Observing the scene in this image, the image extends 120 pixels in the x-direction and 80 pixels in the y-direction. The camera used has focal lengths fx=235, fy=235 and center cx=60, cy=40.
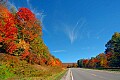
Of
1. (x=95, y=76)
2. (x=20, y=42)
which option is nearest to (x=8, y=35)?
(x=20, y=42)

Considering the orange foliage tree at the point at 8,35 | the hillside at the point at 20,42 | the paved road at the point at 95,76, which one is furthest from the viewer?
the orange foliage tree at the point at 8,35

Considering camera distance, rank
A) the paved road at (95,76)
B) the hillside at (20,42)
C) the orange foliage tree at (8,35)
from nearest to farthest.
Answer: the paved road at (95,76) → the hillside at (20,42) → the orange foliage tree at (8,35)

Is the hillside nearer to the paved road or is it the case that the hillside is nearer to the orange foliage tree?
the orange foliage tree

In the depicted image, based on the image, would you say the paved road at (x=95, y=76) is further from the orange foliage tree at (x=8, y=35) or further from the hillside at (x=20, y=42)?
the orange foliage tree at (x=8, y=35)

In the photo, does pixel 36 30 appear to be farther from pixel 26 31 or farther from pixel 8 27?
pixel 8 27

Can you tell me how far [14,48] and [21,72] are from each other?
40.4ft

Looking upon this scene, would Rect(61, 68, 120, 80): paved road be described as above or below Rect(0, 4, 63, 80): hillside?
below

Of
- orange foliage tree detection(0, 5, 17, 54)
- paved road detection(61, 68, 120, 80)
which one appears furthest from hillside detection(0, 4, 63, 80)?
paved road detection(61, 68, 120, 80)

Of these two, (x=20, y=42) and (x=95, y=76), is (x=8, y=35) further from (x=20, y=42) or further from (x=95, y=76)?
(x=95, y=76)

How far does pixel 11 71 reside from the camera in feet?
84.7

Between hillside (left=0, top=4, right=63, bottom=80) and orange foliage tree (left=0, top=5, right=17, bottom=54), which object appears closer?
hillside (left=0, top=4, right=63, bottom=80)

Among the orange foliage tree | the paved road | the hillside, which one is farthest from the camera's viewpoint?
the orange foliage tree

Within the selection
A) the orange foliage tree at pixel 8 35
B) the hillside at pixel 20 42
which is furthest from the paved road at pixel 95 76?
the orange foliage tree at pixel 8 35

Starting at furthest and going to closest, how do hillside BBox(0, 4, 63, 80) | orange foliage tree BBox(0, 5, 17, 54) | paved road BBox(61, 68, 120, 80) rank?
orange foliage tree BBox(0, 5, 17, 54) → hillside BBox(0, 4, 63, 80) → paved road BBox(61, 68, 120, 80)
